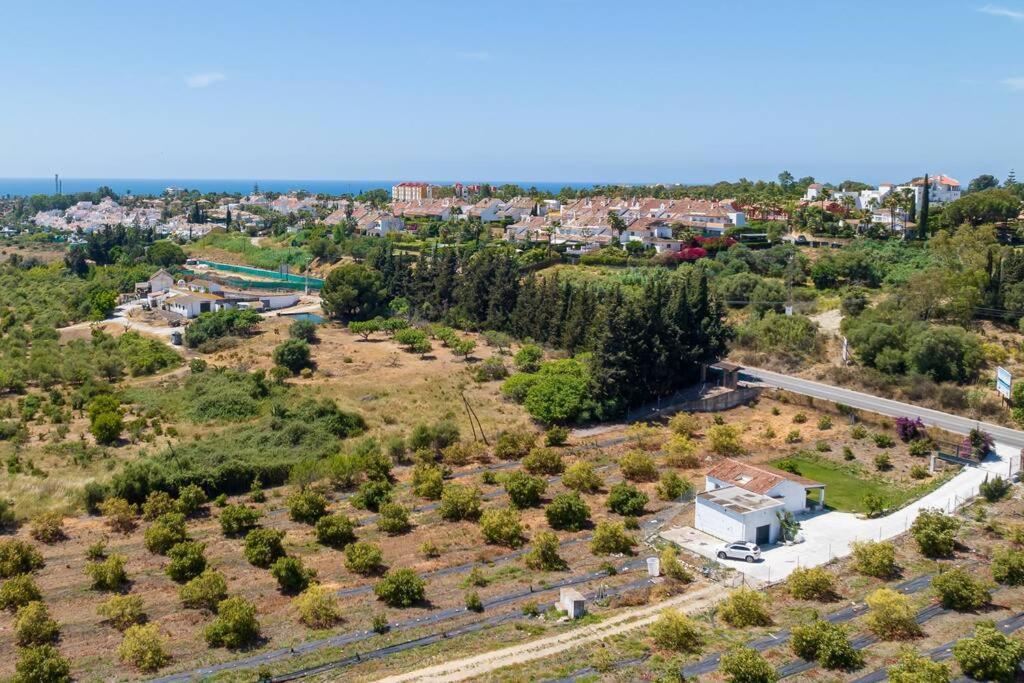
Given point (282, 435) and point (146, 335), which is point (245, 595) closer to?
point (282, 435)

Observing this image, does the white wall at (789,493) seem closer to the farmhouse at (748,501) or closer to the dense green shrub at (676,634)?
the farmhouse at (748,501)

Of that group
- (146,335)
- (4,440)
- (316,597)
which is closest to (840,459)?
(316,597)

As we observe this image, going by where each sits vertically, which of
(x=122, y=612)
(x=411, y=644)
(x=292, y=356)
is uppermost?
(x=292, y=356)

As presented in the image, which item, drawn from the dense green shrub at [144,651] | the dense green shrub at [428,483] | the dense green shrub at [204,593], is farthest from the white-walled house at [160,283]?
the dense green shrub at [144,651]

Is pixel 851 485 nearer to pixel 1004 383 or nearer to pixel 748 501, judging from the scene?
pixel 748 501

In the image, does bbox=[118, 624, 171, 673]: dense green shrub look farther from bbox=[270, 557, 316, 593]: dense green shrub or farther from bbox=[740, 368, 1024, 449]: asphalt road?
bbox=[740, 368, 1024, 449]: asphalt road

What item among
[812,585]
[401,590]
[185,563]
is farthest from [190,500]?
[812,585]

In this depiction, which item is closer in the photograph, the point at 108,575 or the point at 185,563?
the point at 108,575
